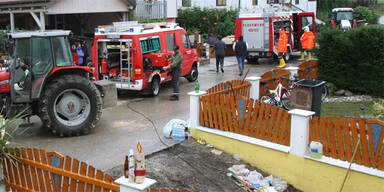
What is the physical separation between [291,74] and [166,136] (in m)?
5.14

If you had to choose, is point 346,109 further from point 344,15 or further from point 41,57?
point 344,15

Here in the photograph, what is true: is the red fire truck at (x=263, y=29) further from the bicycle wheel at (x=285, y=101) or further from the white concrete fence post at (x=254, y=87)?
the white concrete fence post at (x=254, y=87)

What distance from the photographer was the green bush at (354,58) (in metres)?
12.2

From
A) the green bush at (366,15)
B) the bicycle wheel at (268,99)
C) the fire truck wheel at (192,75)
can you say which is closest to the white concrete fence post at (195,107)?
the bicycle wheel at (268,99)

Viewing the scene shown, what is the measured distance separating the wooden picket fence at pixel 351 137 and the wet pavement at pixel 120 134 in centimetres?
300

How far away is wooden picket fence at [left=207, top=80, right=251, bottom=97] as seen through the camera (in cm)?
917

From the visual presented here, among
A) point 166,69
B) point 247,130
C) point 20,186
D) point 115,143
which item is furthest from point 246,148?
point 166,69

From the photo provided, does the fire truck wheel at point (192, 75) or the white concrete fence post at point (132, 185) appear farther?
the fire truck wheel at point (192, 75)

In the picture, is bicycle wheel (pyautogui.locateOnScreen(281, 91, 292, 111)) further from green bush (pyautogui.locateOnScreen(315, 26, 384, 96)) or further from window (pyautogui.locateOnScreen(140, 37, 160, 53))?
window (pyautogui.locateOnScreen(140, 37, 160, 53))

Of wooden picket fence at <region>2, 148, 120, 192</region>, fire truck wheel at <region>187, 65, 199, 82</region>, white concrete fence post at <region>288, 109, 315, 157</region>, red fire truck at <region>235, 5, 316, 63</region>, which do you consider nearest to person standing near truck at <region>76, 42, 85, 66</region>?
fire truck wheel at <region>187, 65, 199, 82</region>

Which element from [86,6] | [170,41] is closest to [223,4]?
[86,6]

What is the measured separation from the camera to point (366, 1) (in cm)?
5225

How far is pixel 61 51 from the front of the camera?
29.9 feet

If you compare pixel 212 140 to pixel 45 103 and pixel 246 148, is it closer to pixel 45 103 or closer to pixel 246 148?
pixel 246 148
